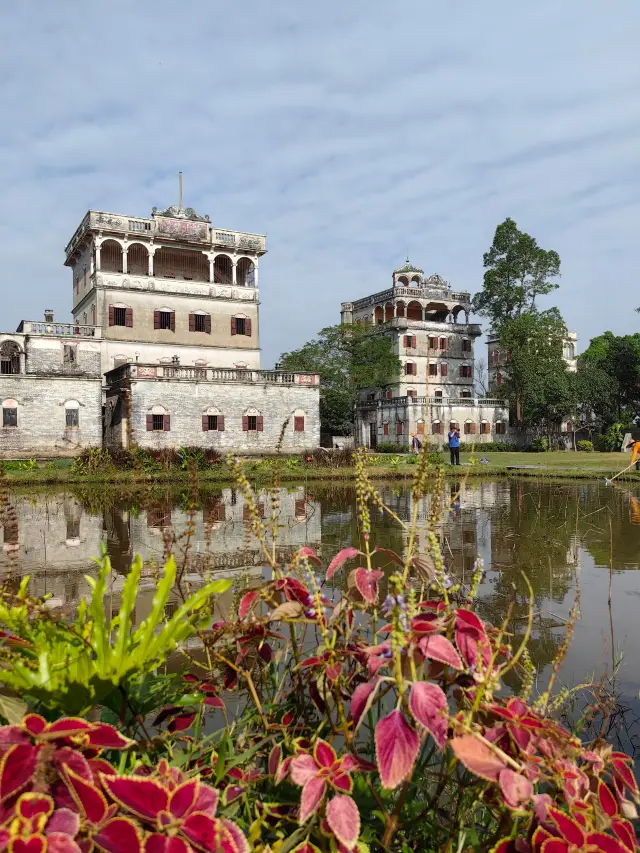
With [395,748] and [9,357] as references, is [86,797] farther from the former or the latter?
[9,357]

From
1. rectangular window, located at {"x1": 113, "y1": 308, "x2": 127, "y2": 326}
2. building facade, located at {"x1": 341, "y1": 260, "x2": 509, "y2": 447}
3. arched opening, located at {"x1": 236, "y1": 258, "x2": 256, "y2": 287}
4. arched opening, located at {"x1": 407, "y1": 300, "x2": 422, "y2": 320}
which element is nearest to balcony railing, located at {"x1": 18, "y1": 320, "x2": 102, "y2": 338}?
rectangular window, located at {"x1": 113, "y1": 308, "x2": 127, "y2": 326}

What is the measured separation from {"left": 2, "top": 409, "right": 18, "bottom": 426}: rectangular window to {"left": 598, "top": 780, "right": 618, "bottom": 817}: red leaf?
30.6 m

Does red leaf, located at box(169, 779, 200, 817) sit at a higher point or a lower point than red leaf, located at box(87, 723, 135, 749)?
lower

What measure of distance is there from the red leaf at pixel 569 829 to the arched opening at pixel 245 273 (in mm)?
36027

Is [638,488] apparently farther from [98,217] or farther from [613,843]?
[98,217]

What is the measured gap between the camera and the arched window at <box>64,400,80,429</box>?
29.4 m

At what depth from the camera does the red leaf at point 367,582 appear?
5.96 ft

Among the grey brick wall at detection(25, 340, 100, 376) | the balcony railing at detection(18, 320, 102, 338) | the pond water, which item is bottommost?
the pond water

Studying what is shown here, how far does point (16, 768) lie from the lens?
108cm

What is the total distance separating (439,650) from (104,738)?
713 mm

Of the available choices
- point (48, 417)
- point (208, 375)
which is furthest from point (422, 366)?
point (48, 417)

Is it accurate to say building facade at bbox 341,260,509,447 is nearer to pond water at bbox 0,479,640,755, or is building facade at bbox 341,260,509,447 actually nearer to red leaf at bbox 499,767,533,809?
pond water at bbox 0,479,640,755

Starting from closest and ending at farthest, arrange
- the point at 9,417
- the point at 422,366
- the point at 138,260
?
the point at 9,417 < the point at 138,260 < the point at 422,366

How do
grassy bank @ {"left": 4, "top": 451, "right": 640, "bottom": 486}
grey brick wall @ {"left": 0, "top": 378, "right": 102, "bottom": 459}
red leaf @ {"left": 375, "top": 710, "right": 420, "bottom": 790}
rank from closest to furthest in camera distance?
red leaf @ {"left": 375, "top": 710, "right": 420, "bottom": 790} → grassy bank @ {"left": 4, "top": 451, "right": 640, "bottom": 486} → grey brick wall @ {"left": 0, "top": 378, "right": 102, "bottom": 459}
